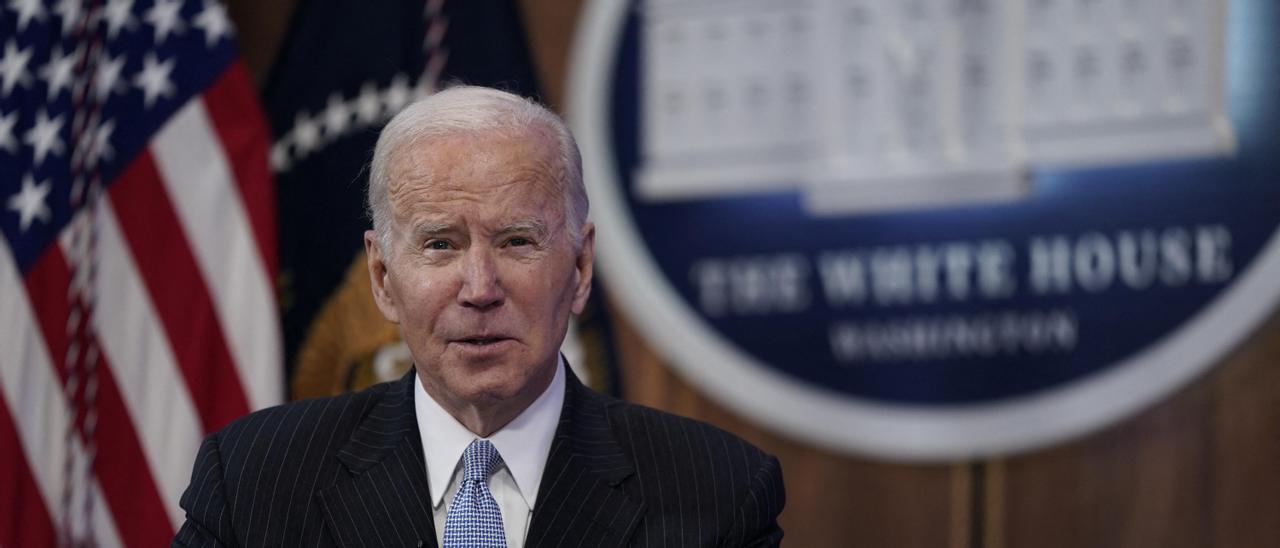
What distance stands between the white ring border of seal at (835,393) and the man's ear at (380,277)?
1521 millimetres

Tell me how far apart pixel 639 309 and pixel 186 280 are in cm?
112

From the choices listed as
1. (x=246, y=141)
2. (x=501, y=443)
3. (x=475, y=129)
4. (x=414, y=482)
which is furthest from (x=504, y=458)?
(x=246, y=141)

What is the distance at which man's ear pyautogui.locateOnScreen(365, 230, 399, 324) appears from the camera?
75.4 inches

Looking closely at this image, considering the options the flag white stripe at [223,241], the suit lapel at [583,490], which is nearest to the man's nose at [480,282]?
the suit lapel at [583,490]

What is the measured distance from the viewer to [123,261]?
3.51 meters

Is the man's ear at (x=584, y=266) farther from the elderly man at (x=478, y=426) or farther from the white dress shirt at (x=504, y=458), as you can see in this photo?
the white dress shirt at (x=504, y=458)

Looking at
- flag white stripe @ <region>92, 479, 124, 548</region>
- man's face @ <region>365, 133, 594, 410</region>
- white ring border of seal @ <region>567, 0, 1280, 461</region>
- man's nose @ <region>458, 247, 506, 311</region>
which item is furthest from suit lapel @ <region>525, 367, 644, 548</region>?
flag white stripe @ <region>92, 479, 124, 548</region>

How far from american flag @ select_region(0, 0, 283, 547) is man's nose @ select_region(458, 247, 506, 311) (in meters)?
1.88

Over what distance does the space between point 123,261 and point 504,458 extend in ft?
6.34

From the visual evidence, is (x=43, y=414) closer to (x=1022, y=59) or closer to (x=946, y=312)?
(x=946, y=312)

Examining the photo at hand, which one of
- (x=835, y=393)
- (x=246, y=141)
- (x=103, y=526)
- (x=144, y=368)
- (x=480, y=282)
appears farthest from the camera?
(x=246, y=141)

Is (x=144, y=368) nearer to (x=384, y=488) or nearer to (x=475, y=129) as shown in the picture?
(x=384, y=488)

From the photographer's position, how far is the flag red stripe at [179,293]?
352 centimetres

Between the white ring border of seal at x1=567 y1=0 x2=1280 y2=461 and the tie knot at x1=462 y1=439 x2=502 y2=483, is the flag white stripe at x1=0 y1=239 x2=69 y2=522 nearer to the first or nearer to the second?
the white ring border of seal at x1=567 y1=0 x2=1280 y2=461
